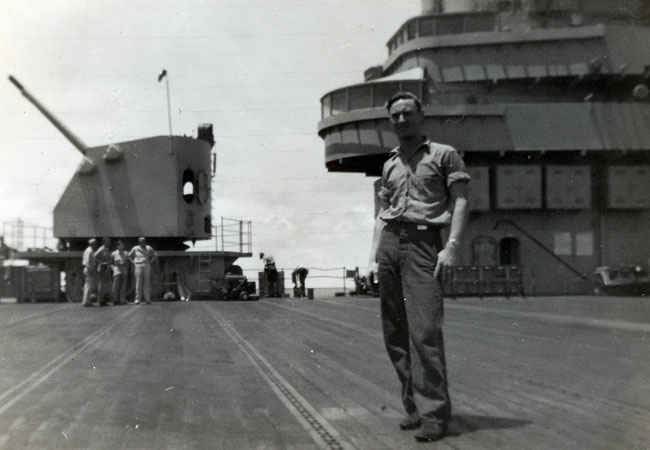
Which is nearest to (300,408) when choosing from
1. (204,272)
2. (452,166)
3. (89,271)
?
(452,166)

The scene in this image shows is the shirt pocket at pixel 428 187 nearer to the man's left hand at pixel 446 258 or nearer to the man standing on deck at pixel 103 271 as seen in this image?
the man's left hand at pixel 446 258

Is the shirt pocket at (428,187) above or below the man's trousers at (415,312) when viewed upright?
above

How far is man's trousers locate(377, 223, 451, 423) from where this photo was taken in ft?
15.0

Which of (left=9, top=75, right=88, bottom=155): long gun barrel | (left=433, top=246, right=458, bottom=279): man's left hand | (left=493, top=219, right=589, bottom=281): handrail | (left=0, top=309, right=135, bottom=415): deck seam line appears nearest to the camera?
(left=433, top=246, right=458, bottom=279): man's left hand

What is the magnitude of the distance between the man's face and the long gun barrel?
995 inches

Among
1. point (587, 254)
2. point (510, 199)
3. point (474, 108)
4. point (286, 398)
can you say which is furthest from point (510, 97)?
point (286, 398)

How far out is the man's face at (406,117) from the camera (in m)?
4.73

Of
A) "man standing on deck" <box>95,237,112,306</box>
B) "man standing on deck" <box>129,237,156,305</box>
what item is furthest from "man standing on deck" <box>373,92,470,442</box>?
"man standing on deck" <box>129,237,156,305</box>

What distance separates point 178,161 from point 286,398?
24.4 meters

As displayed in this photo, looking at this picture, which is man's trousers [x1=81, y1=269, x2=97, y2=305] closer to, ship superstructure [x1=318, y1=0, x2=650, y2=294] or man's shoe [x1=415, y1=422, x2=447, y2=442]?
ship superstructure [x1=318, y1=0, x2=650, y2=294]

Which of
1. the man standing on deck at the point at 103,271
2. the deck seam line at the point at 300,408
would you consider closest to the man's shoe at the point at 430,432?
the deck seam line at the point at 300,408

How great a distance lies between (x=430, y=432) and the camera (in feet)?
14.3

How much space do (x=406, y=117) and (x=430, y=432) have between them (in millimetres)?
1688

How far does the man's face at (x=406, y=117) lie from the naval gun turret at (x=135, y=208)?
24.8m
